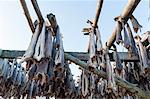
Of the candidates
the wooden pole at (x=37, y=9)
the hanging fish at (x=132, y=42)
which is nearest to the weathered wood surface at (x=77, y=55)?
the hanging fish at (x=132, y=42)

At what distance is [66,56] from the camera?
9.35 feet

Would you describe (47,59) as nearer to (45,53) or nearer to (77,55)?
(45,53)

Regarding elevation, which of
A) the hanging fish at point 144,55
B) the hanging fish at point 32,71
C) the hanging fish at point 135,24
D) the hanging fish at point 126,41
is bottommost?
the hanging fish at point 32,71

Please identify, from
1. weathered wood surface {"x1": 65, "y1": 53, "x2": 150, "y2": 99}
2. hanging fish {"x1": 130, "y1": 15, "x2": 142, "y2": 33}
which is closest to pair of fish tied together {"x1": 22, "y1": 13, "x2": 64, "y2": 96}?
weathered wood surface {"x1": 65, "y1": 53, "x2": 150, "y2": 99}

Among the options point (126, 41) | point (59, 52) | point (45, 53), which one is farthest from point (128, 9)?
point (45, 53)

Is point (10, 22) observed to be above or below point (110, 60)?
above

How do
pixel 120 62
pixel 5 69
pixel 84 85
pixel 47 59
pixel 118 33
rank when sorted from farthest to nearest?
pixel 5 69 → pixel 84 85 → pixel 120 62 → pixel 118 33 → pixel 47 59

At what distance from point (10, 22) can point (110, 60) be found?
2.12 meters

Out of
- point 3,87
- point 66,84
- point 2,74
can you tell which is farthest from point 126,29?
point 3,87

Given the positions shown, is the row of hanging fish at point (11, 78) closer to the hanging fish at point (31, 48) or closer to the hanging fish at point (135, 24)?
the hanging fish at point (31, 48)

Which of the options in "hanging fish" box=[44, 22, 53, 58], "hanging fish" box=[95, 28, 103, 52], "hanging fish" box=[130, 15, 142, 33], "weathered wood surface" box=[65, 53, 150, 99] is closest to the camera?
"hanging fish" box=[44, 22, 53, 58]

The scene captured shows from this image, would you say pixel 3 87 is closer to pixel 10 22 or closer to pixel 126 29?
pixel 10 22

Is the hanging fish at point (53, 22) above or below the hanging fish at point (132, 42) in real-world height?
above

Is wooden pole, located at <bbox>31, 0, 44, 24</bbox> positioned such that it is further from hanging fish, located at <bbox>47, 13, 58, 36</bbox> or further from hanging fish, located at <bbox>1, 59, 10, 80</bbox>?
hanging fish, located at <bbox>1, 59, 10, 80</bbox>
